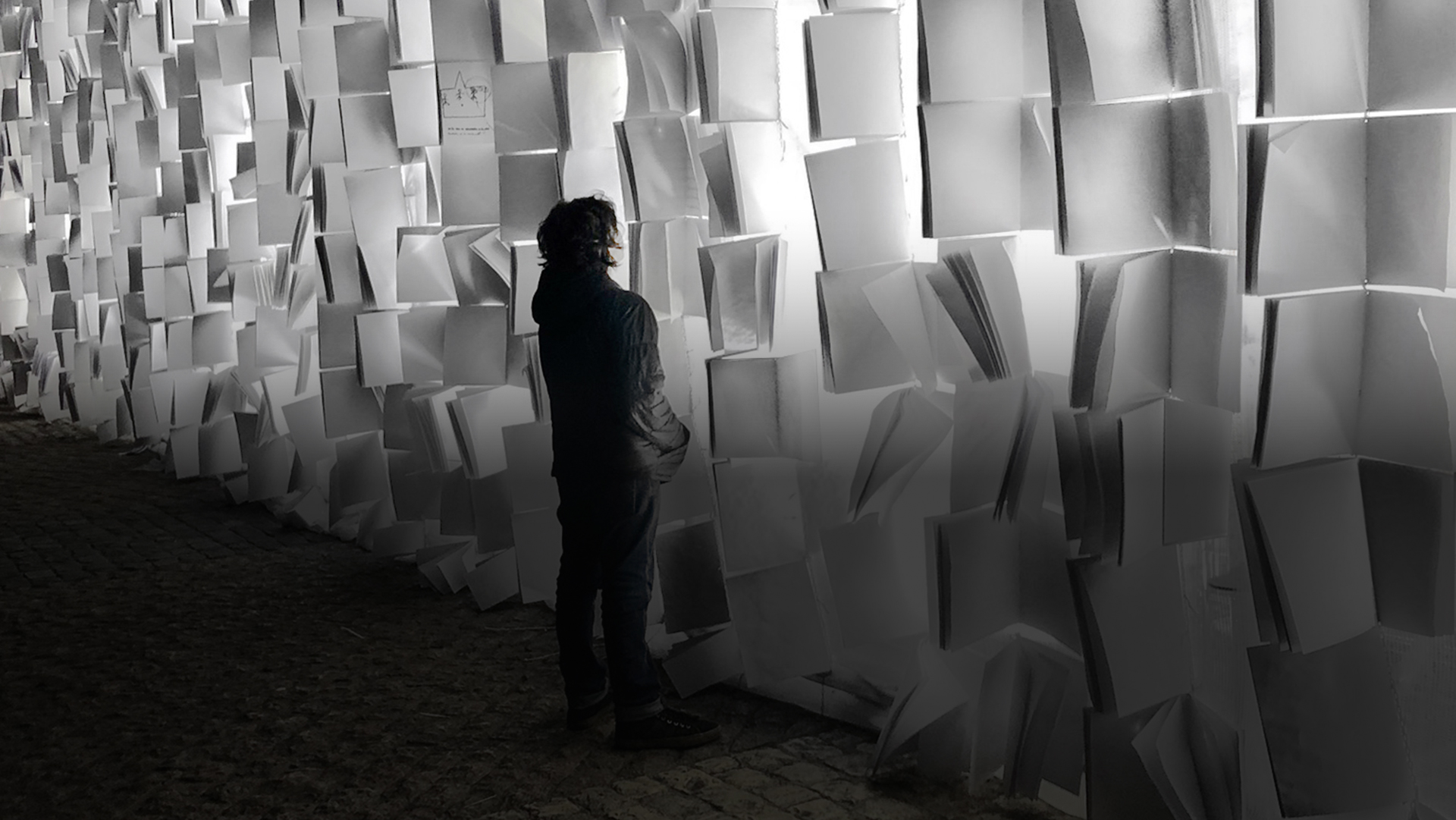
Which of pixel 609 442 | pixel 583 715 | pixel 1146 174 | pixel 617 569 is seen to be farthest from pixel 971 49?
pixel 583 715

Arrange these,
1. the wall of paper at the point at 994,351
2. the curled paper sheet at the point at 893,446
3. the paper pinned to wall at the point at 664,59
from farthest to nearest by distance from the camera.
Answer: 1. the paper pinned to wall at the point at 664,59
2. the curled paper sheet at the point at 893,446
3. the wall of paper at the point at 994,351

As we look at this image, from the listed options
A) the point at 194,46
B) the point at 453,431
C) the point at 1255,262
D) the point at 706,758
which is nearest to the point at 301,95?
the point at 194,46

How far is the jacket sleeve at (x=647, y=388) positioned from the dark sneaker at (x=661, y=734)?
26.0 inches

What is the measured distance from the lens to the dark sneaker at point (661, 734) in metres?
3.65

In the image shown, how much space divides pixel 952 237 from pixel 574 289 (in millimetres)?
1018

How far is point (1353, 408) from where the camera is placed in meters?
2.43

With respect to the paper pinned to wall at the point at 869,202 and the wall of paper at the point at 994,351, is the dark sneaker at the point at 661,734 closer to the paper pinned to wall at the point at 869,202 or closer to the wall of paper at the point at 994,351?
the wall of paper at the point at 994,351

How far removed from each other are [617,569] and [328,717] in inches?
42.1

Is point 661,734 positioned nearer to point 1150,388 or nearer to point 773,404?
point 773,404

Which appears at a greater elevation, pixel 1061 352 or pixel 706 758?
pixel 1061 352

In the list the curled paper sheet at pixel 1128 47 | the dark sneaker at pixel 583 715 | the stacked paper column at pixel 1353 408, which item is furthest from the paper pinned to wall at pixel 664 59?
the stacked paper column at pixel 1353 408

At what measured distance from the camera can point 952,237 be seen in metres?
3.07

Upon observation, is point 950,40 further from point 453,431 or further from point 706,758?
point 453,431

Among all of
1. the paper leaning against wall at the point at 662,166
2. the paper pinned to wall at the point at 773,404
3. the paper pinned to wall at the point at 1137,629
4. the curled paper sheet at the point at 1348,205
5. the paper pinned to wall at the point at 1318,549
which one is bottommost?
the paper pinned to wall at the point at 1137,629
